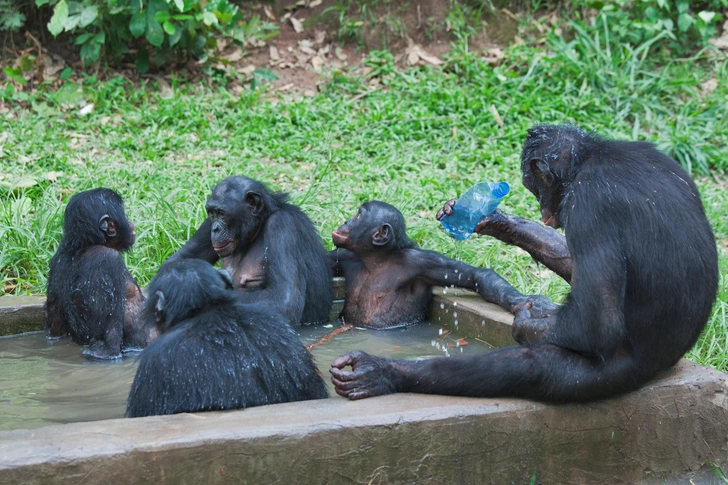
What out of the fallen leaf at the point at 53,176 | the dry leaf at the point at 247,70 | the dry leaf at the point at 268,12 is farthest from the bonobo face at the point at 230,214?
the dry leaf at the point at 268,12

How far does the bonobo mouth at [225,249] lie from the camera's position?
5.51 metres

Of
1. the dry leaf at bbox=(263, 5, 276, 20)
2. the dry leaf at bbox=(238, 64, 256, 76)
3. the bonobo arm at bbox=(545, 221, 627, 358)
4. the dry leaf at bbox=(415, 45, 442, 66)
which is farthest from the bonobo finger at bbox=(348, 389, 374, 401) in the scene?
the dry leaf at bbox=(263, 5, 276, 20)

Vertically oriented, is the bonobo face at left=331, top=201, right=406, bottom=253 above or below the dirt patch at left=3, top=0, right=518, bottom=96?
below

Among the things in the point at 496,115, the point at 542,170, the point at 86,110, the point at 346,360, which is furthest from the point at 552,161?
the point at 86,110

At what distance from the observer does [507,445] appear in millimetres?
3432

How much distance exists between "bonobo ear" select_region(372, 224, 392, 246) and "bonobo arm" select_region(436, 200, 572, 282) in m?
0.82

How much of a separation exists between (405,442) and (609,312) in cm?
103

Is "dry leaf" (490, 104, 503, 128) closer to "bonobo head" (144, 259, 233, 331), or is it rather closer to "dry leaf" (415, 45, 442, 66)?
"dry leaf" (415, 45, 442, 66)

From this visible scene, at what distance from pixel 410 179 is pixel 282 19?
491cm

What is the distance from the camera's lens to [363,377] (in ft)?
11.5

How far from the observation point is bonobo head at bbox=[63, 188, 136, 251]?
513 cm

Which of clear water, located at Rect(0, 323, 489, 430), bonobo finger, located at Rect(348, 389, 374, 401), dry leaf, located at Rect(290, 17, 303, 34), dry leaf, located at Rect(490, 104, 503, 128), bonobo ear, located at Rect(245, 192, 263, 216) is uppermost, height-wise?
dry leaf, located at Rect(290, 17, 303, 34)

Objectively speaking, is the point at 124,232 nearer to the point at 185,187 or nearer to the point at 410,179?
the point at 185,187

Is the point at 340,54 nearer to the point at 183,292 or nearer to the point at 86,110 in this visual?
the point at 86,110
